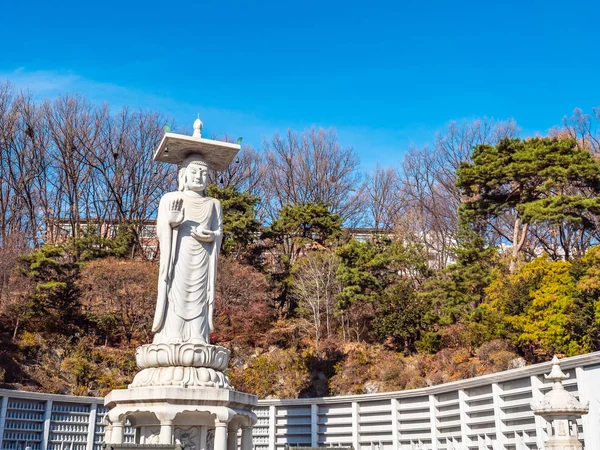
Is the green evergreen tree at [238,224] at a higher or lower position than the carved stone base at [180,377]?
higher

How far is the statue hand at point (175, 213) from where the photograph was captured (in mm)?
9789

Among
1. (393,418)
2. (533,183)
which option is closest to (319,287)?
(393,418)

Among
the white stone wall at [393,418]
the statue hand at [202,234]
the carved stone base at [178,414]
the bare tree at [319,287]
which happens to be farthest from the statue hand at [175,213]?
the bare tree at [319,287]

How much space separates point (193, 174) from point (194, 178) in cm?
7

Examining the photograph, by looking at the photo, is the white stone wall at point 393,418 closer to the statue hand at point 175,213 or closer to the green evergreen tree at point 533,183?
the statue hand at point 175,213

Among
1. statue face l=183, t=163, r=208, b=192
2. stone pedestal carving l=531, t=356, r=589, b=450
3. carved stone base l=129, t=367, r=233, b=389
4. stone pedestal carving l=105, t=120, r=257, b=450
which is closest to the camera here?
stone pedestal carving l=531, t=356, r=589, b=450

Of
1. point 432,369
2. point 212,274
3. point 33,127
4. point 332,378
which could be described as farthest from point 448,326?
point 33,127

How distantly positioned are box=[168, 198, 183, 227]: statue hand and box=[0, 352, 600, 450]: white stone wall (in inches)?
175

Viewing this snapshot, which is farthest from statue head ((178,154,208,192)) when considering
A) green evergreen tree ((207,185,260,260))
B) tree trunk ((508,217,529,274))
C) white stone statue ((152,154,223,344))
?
tree trunk ((508,217,529,274))

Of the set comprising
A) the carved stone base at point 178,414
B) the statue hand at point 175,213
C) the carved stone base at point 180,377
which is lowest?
the carved stone base at point 178,414

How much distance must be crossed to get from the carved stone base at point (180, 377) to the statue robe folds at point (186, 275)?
0.50 metres

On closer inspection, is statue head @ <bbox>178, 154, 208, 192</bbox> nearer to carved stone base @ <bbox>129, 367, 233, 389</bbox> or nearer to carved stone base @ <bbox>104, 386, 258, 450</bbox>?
carved stone base @ <bbox>129, 367, 233, 389</bbox>

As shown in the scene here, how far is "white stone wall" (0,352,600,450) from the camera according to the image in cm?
941

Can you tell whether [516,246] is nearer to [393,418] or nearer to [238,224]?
[393,418]
